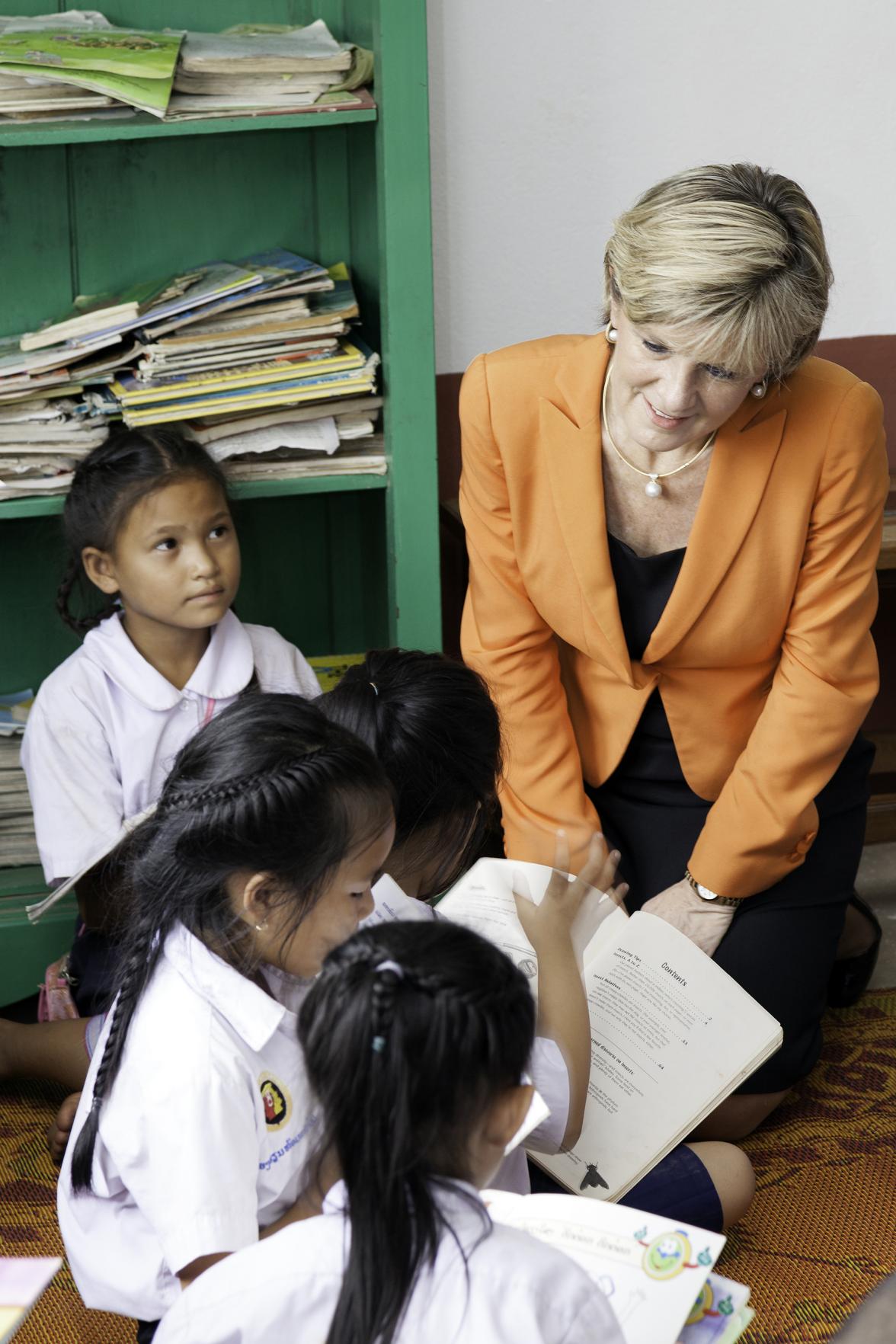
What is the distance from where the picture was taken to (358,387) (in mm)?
→ 1983

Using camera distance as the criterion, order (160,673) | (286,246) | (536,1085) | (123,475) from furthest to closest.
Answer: (286,246) < (160,673) < (123,475) < (536,1085)

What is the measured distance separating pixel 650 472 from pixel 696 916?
58 cm

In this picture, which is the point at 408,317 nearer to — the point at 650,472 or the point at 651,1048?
the point at 650,472

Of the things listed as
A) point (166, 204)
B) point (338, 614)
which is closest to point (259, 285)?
point (166, 204)

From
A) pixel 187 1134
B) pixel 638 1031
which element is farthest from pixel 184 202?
pixel 187 1134

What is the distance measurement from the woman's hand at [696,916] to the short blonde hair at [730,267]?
2.28 feet

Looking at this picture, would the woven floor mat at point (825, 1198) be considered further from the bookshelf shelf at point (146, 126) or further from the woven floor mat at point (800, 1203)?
the bookshelf shelf at point (146, 126)

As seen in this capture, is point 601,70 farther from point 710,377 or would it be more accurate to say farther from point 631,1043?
point 631,1043

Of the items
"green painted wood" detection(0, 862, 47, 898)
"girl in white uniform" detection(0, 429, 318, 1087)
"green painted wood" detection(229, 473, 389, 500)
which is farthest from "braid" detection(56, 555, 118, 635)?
"green painted wood" detection(0, 862, 47, 898)

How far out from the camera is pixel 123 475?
190 cm

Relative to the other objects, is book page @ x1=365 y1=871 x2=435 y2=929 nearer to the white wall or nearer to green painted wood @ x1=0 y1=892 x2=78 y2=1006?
green painted wood @ x1=0 y1=892 x2=78 y2=1006

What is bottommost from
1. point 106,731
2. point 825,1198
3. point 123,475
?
point 825,1198

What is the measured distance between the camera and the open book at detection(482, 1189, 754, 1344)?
3.40ft

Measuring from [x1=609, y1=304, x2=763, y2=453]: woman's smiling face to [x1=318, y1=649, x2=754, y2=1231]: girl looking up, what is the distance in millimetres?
371
